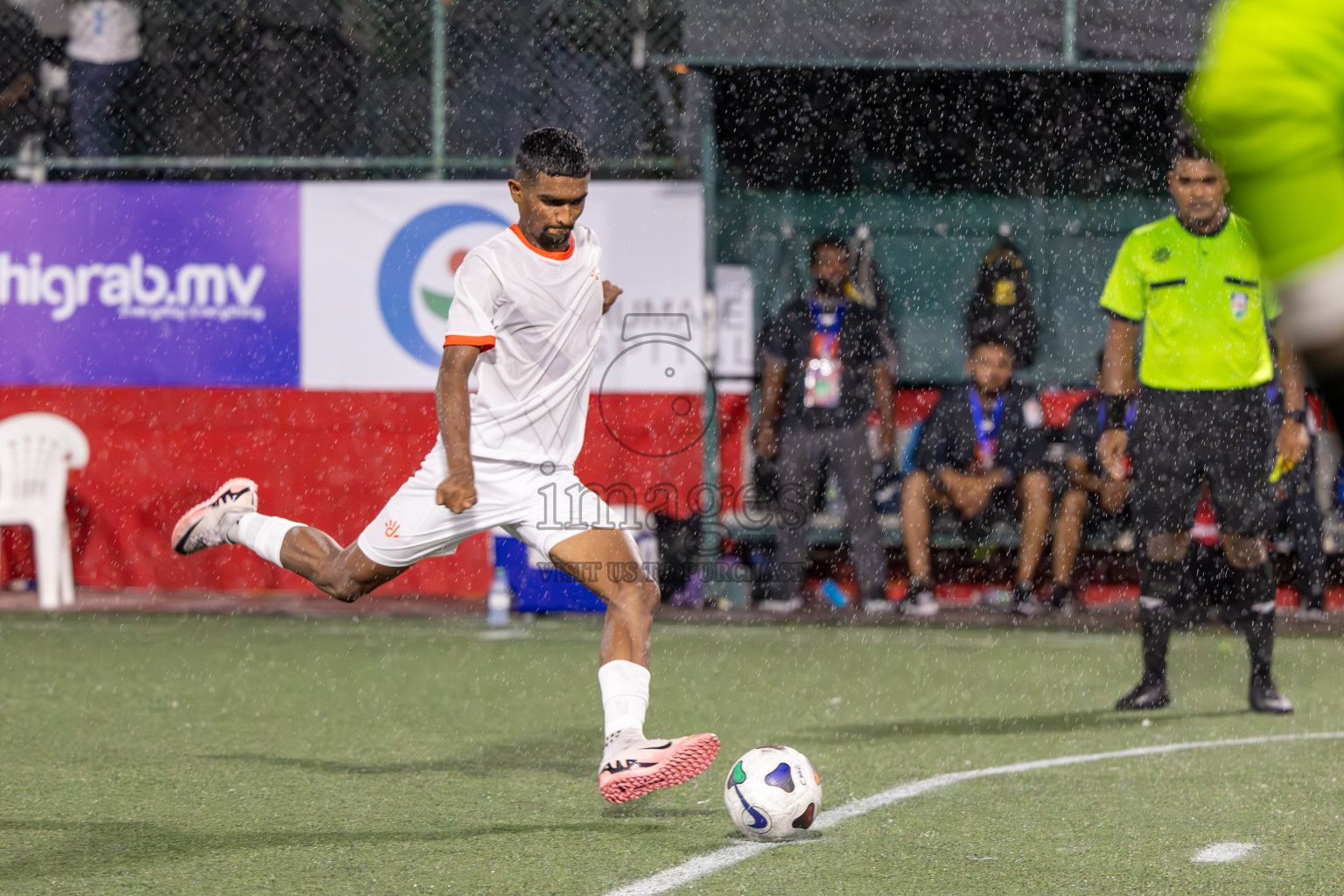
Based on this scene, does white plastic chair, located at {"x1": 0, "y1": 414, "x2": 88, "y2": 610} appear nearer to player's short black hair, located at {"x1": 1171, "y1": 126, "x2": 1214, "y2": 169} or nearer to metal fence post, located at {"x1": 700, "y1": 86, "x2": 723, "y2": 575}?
metal fence post, located at {"x1": 700, "y1": 86, "x2": 723, "y2": 575}

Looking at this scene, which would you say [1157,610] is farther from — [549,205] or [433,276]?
[433,276]

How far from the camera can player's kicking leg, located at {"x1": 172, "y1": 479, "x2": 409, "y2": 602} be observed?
6.68 meters

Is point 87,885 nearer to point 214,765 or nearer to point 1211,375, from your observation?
point 214,765

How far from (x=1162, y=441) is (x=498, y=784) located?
325 cm

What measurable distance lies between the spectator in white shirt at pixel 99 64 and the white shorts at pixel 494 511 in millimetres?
8253

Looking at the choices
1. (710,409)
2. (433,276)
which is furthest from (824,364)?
(433,276)

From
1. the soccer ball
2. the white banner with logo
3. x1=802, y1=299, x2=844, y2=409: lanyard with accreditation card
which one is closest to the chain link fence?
the white banner with logo

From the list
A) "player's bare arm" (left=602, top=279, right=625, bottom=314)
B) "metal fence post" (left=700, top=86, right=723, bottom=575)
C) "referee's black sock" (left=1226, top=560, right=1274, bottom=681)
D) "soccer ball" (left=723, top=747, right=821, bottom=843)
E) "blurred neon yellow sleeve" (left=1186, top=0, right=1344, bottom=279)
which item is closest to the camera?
"blurred neon yellow sleeve" (left=1186, top=0, right=1344, bottom=279)

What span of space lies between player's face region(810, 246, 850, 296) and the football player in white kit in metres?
5.95

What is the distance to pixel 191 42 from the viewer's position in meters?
13.9

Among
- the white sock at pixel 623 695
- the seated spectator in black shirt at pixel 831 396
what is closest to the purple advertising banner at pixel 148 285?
Answer: the seated spectator in black shirt at pixel 831 396

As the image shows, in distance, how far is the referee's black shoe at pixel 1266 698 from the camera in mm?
8336

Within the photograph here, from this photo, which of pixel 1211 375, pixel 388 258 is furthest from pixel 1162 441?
pixel 388 258

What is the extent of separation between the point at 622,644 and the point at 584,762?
119 cm
